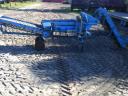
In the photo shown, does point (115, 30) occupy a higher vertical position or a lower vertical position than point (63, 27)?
lower

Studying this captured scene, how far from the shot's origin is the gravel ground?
31.0ft

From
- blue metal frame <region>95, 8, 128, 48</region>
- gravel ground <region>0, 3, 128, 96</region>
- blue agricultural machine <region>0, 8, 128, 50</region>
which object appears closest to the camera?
gravel ground <region>0, 3, 128, 96</region>

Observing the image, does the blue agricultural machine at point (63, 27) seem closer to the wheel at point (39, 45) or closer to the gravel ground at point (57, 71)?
the wheel at point (39, 45)

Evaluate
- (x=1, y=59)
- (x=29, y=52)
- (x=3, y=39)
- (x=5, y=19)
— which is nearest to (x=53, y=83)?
(x=1, y=59)

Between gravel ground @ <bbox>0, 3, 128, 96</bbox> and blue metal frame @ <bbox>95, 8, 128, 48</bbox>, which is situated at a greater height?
blue metal frame @ <bbox>95, 8, 128, 48</bbox>

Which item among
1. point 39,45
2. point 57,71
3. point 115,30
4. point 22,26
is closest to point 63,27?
point 39,45

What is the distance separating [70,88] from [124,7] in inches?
1067

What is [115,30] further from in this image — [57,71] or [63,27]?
[57,71]

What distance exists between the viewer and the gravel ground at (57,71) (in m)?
9.44

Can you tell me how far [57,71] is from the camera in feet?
36.9

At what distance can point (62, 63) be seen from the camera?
12367 mm

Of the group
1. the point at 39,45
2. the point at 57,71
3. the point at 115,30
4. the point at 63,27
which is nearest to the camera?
the point at 57,71

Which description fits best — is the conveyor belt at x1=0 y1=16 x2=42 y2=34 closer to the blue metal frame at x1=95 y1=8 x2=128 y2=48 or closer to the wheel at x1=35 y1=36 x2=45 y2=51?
the wheel at x1=35 y1=36 x2=45 y2=51

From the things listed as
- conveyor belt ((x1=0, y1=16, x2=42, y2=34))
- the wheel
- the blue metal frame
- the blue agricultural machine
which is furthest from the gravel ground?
conveyor belt ((x1=0, y1=16, x2=42, y2=34))
